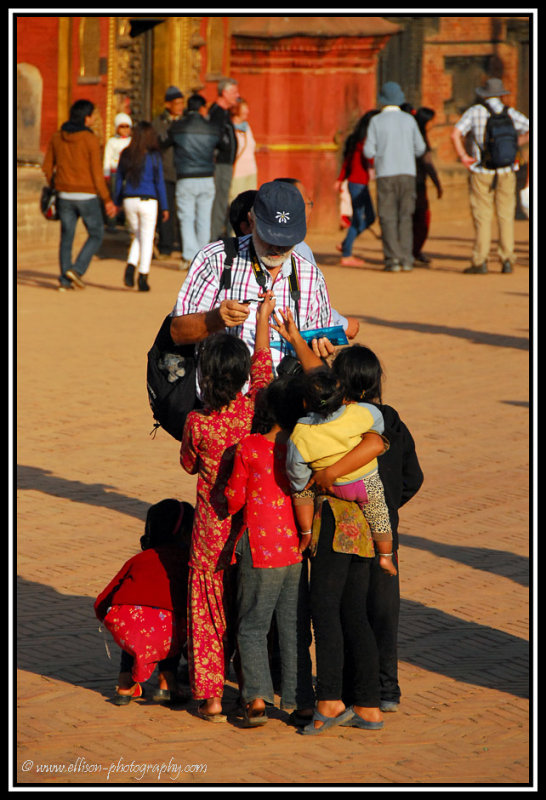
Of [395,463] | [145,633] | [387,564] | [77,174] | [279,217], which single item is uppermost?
[77,174]

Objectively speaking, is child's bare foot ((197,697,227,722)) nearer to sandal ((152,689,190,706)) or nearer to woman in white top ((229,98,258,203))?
sandal ((152,689,190,706))

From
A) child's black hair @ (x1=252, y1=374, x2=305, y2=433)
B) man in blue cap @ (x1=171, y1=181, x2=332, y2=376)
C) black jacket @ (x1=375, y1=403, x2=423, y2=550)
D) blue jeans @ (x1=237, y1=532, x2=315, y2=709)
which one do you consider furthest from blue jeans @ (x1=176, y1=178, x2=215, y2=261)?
blue jeans @ (x1=237, y1=532, x2=315, y2=709)

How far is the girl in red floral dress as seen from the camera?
16.2 ft

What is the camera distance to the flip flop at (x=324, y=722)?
4.84 metres

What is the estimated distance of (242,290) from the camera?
5.19m

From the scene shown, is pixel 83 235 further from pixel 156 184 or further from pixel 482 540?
pixel 482 540

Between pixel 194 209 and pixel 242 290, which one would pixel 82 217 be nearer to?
pixel 194 209

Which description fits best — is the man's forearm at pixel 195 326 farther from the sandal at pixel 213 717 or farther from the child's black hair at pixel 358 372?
the sandal at pixel 213 717

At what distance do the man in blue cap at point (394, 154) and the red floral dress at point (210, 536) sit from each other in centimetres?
1181

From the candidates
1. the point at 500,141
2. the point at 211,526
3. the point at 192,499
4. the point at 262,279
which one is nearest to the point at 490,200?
the point at 500,141

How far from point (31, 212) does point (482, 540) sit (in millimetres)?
11555

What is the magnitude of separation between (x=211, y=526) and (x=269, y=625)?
40cm

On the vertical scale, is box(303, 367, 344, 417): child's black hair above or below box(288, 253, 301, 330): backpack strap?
below

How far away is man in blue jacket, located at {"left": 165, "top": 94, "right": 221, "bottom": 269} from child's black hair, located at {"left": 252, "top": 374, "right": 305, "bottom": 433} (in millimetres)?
11644
